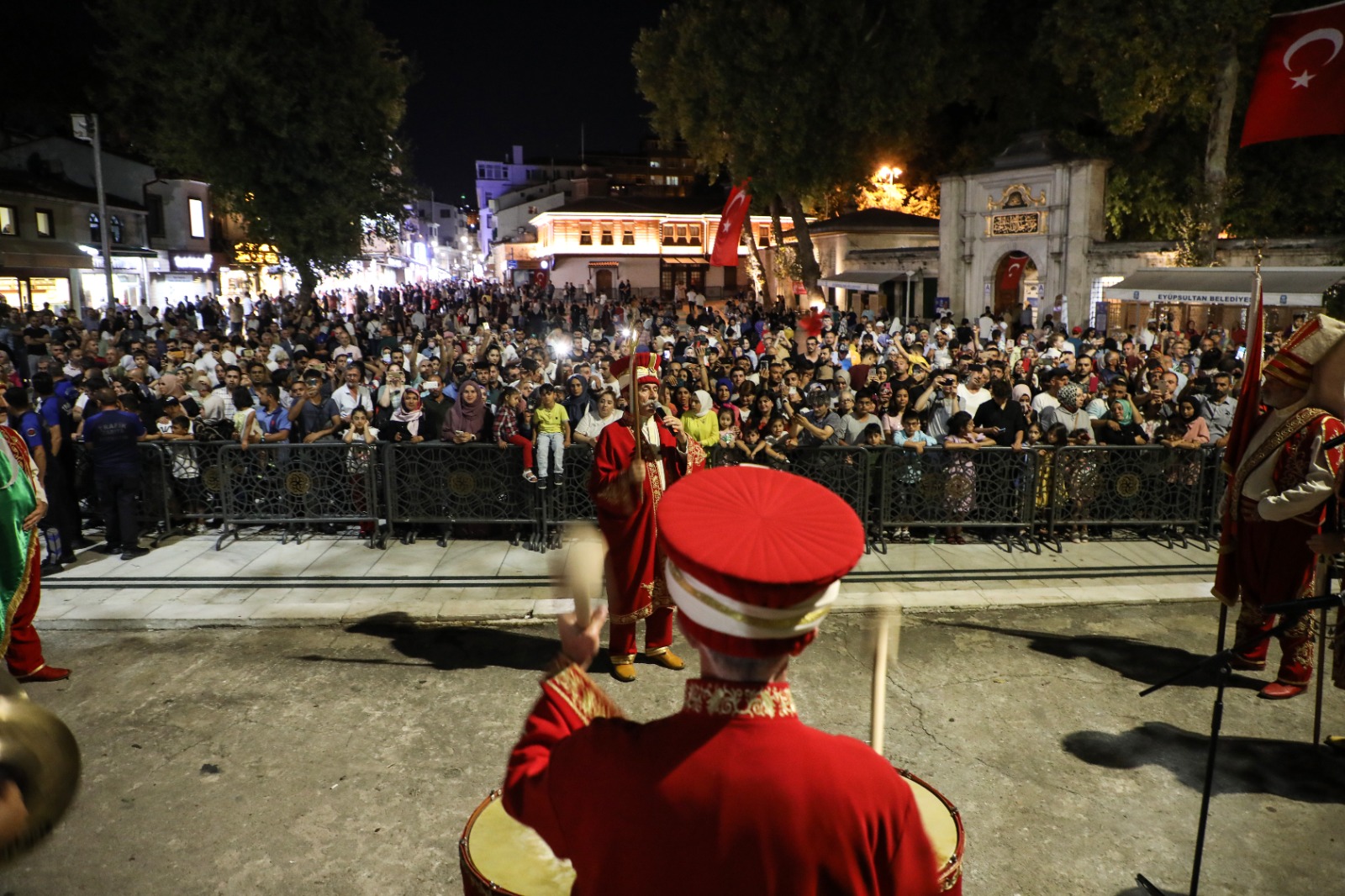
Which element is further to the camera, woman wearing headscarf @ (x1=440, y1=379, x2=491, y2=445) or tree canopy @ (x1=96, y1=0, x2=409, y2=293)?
tree canopy @ (x1=96, y1=0, x2=409, y2=293)

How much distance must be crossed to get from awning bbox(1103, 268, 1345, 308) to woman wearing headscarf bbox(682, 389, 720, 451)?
1208 cm

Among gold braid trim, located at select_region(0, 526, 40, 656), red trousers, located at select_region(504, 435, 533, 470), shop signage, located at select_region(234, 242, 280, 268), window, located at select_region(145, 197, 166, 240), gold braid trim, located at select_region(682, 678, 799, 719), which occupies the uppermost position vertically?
window, located at select_region(145, 197, 166, 240)

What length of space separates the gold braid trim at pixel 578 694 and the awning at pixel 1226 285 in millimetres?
17332

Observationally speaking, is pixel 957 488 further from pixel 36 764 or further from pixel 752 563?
pixel 36 764

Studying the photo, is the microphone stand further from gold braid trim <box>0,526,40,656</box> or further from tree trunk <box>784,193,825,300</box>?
tree trunk <box>784,193,825,300</box>

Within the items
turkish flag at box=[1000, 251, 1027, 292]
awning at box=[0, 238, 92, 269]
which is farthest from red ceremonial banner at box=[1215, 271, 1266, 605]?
awning at box=[0, 238, 92, 269]

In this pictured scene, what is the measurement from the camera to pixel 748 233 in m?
35.9

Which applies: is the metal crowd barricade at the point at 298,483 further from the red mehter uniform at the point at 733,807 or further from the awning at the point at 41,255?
the awning at the point at 41,255

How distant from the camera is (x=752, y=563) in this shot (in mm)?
1789

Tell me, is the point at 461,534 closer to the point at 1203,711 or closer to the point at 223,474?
the point at 223,474

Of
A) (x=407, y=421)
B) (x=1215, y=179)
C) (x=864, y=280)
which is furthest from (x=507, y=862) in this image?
(x=864, y=280)

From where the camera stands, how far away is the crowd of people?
890cm

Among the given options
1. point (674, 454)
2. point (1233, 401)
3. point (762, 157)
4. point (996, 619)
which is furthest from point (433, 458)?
point (762, 157)

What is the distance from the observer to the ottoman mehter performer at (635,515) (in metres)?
6.04
